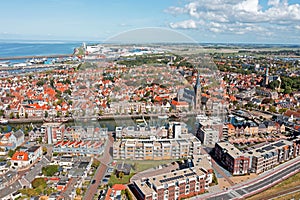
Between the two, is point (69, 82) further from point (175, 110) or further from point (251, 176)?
point (251, 176)

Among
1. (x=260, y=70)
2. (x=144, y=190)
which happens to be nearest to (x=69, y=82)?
(x=144, y=190)

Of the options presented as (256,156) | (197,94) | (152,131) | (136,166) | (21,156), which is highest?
(197,94)

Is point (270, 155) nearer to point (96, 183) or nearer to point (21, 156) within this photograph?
point (96, 183)


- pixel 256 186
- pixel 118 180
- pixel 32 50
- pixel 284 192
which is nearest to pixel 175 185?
pixel 118 180

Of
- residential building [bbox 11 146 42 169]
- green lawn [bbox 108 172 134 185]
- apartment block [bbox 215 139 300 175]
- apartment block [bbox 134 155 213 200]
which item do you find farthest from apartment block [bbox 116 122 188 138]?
residential building [bbox 11 146 42 169]

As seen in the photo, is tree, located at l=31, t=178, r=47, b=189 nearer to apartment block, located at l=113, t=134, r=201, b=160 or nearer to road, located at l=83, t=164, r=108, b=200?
road, located at l=83, t=164, r=108, b=200

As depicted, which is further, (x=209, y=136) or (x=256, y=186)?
(x=209, y=136)
